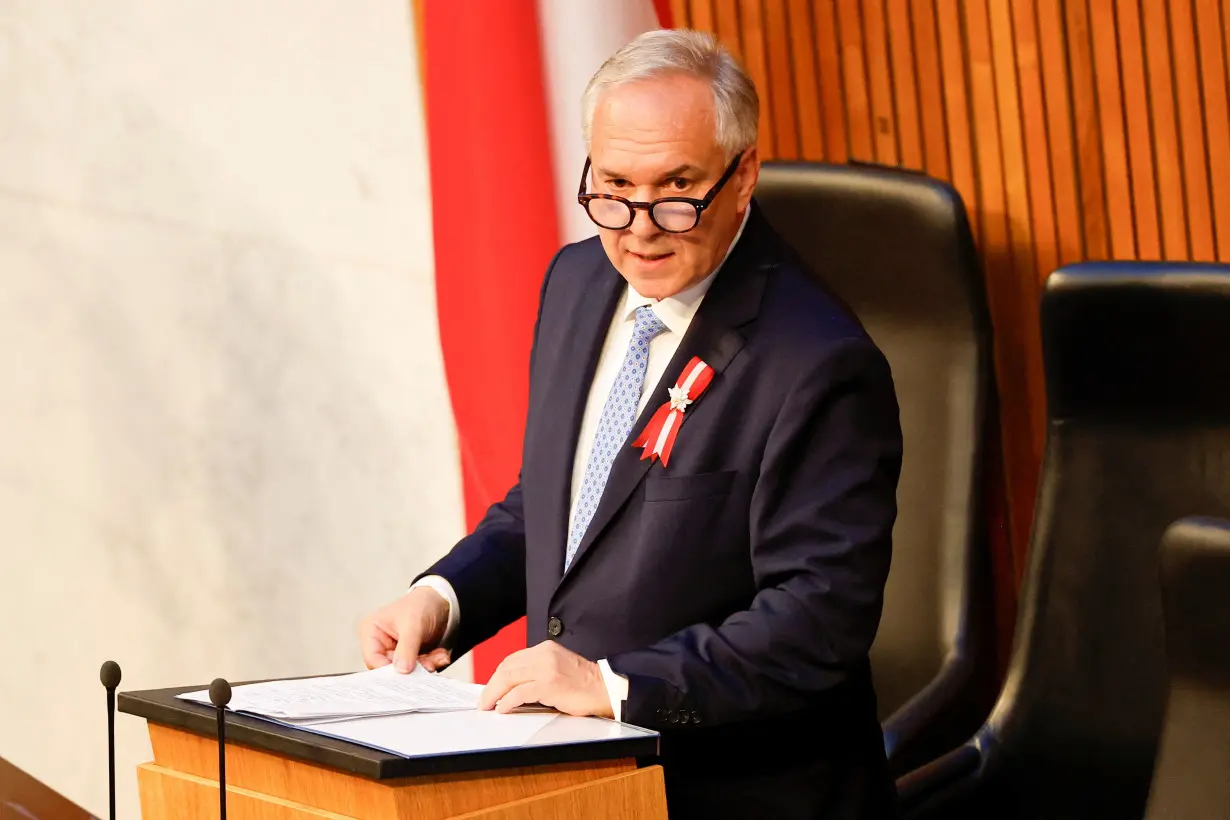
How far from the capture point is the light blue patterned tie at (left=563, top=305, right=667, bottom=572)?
2.05 metres

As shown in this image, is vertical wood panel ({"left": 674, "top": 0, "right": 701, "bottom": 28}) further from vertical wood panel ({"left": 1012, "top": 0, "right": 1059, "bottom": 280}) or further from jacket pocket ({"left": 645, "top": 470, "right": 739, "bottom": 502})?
jacket pocket ({"left": 645, "top": 470, "right": 739, "bottom": 502})

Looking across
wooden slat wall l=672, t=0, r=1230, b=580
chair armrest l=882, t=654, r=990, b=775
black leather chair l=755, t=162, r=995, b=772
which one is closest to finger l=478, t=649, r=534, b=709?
chair armrest l=882, t=654, r=990, b=775

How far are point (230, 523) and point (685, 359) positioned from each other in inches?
89.1

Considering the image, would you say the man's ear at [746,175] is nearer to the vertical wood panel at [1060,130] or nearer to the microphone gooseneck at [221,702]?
the microphone gooseneck at [221,702]

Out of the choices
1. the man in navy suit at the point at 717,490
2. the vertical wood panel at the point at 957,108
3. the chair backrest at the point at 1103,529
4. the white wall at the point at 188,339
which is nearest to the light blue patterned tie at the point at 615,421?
the man in navy suit at the point at 717,490

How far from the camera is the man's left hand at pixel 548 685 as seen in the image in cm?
169

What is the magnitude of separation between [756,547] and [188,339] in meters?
2.40

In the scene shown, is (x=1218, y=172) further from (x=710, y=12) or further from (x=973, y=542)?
(x=710, y=12)

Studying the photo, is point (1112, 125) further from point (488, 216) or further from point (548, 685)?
point (548, 685)

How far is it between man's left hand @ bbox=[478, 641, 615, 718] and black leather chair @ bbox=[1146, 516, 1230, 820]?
0.82 metres

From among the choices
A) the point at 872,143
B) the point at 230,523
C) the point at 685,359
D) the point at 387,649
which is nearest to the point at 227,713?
the point at 387,649

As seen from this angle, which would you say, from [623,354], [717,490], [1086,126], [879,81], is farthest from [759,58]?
[717,490]

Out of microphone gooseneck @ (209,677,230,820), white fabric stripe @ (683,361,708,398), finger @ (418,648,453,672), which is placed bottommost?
finger @ (418,648,453,672)

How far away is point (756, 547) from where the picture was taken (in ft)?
6.26
